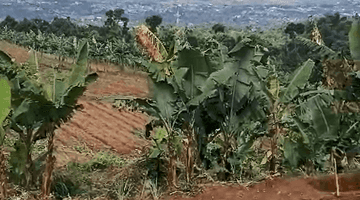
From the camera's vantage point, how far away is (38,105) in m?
6.12

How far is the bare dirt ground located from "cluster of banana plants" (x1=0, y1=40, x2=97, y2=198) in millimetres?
637

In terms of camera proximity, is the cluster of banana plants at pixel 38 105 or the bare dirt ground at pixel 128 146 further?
the cluster of banana plants at pixel 38 105

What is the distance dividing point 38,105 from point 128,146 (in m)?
4.54

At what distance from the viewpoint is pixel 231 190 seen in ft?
20.4

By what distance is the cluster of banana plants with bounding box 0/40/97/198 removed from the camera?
19.9 ft

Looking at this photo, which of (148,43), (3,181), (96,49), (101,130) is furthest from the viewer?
(96,49)

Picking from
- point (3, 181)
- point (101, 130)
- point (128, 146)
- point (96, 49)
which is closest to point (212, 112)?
point (3, 181)

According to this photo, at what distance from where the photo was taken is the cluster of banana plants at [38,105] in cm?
608

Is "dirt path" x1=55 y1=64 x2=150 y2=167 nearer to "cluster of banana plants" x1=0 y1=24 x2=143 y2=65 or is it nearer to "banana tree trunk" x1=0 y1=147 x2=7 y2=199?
"banana tree trunk" x1=0 y1=147 x2=7 y2=199

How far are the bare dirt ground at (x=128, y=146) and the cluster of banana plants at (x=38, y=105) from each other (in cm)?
64

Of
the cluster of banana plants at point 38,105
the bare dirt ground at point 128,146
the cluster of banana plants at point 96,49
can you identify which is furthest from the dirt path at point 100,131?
the cluster of banana plants at point 96,49

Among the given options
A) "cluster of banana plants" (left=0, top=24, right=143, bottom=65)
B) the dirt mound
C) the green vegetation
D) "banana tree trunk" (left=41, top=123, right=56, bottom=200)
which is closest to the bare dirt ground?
the dirt mound

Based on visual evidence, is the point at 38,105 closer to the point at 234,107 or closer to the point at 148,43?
the point at 148,43

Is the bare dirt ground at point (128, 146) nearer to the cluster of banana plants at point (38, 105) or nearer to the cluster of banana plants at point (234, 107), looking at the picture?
the cluster of banana plants at point (234, 107)
